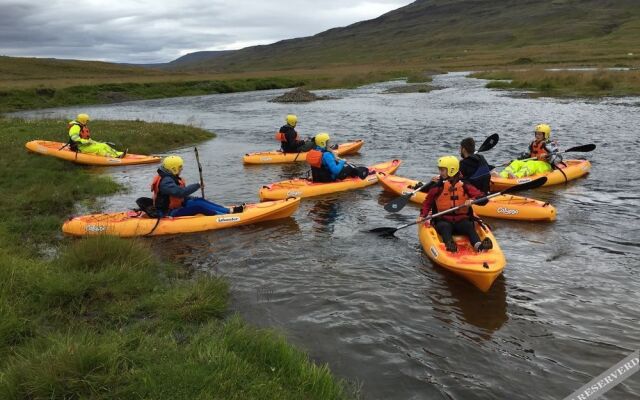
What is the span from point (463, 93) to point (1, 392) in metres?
42.8

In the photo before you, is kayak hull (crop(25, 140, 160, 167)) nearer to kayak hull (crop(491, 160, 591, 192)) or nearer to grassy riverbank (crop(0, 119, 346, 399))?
grassy riverbank (crop(0, 119, 346, 399))

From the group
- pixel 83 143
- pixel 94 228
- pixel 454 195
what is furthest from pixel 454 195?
pixel 83 143

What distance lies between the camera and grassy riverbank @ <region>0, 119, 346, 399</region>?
4.46m

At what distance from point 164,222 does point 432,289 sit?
5.83 metres

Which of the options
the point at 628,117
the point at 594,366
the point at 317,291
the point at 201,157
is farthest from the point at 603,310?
the point at 628,117

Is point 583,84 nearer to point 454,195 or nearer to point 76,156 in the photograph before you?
point 454,195

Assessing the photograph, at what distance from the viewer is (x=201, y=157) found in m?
20.5

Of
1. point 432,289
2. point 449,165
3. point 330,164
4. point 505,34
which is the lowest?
point 432,289

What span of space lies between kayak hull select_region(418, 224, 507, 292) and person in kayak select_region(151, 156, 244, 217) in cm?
452

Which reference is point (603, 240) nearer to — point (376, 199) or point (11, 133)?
point (376, 199)

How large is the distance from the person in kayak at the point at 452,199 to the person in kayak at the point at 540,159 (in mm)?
5842

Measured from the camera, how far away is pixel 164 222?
1074cm

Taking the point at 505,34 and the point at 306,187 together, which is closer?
the point at 306,187

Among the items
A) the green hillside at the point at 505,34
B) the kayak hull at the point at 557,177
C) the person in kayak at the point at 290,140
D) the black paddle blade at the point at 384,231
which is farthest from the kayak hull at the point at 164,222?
the green hillside at the point at 505,34
